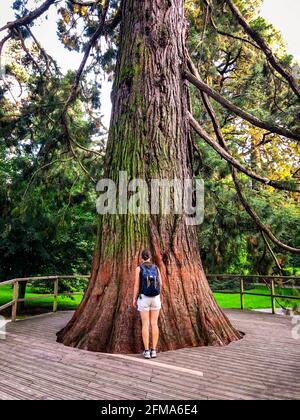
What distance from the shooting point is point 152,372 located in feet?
12.9

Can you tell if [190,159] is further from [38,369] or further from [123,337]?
[38,369]

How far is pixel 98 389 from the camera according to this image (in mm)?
3361

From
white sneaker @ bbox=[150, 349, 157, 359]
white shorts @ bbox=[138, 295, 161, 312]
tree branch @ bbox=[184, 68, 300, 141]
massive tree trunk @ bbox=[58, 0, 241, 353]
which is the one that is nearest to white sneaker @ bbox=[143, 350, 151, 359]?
white sneaker @ bbox=[150, 349, 157, 359]

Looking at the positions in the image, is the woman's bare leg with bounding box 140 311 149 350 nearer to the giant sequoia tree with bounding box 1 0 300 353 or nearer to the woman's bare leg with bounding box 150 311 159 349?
the woman's bare leg with bounding box 150 311 159 349

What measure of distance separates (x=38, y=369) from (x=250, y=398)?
2.39 m

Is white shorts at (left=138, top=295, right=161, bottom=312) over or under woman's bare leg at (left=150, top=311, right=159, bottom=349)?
over

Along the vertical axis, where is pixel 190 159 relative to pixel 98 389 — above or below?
above

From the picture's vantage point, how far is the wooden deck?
129 inches

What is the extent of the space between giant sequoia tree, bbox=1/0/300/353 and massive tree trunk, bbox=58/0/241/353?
0.6 inches

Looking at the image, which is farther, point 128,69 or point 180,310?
point 128,69

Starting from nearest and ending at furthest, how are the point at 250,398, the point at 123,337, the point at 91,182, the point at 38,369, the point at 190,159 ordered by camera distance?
the point at 250,398 → the point at 38,369 → the point at 123,337 → the point at 190,159 → the point at 91,182

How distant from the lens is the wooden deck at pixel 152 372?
3.27 metres
